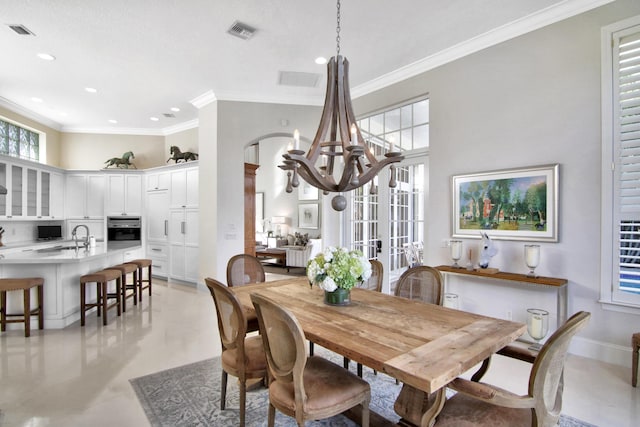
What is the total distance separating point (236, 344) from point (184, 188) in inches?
198

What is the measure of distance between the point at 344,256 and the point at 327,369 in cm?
69

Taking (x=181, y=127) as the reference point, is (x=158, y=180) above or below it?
below

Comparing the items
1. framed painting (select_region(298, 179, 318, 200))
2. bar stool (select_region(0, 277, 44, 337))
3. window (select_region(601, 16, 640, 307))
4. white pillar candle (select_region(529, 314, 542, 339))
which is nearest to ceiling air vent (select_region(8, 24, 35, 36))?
bar stool (select_region(0, 277, 44, 337))

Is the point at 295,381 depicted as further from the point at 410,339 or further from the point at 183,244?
the point at 183,244

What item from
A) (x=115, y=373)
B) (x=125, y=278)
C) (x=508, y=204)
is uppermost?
(x=508, y=204)

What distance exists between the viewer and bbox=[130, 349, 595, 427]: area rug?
7.16 ft

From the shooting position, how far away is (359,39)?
12.6ft

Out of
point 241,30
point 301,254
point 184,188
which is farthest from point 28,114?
point 301,254

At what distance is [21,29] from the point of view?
3619 millimetres

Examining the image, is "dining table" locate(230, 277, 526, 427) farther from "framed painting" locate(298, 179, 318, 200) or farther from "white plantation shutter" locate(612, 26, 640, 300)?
"framed painting" locate(298, 179, 318, 200)

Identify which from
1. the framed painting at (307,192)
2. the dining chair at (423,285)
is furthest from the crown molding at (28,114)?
the dining chair at (423,285)

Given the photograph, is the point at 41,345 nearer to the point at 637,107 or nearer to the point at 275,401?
the point at 275,401

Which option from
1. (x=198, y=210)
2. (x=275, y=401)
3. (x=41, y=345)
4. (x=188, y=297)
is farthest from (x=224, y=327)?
(x=198, y=210)

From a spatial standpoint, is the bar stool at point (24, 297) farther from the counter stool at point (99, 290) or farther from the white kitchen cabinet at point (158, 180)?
the white kitchen cabinet at point (158, 180)
